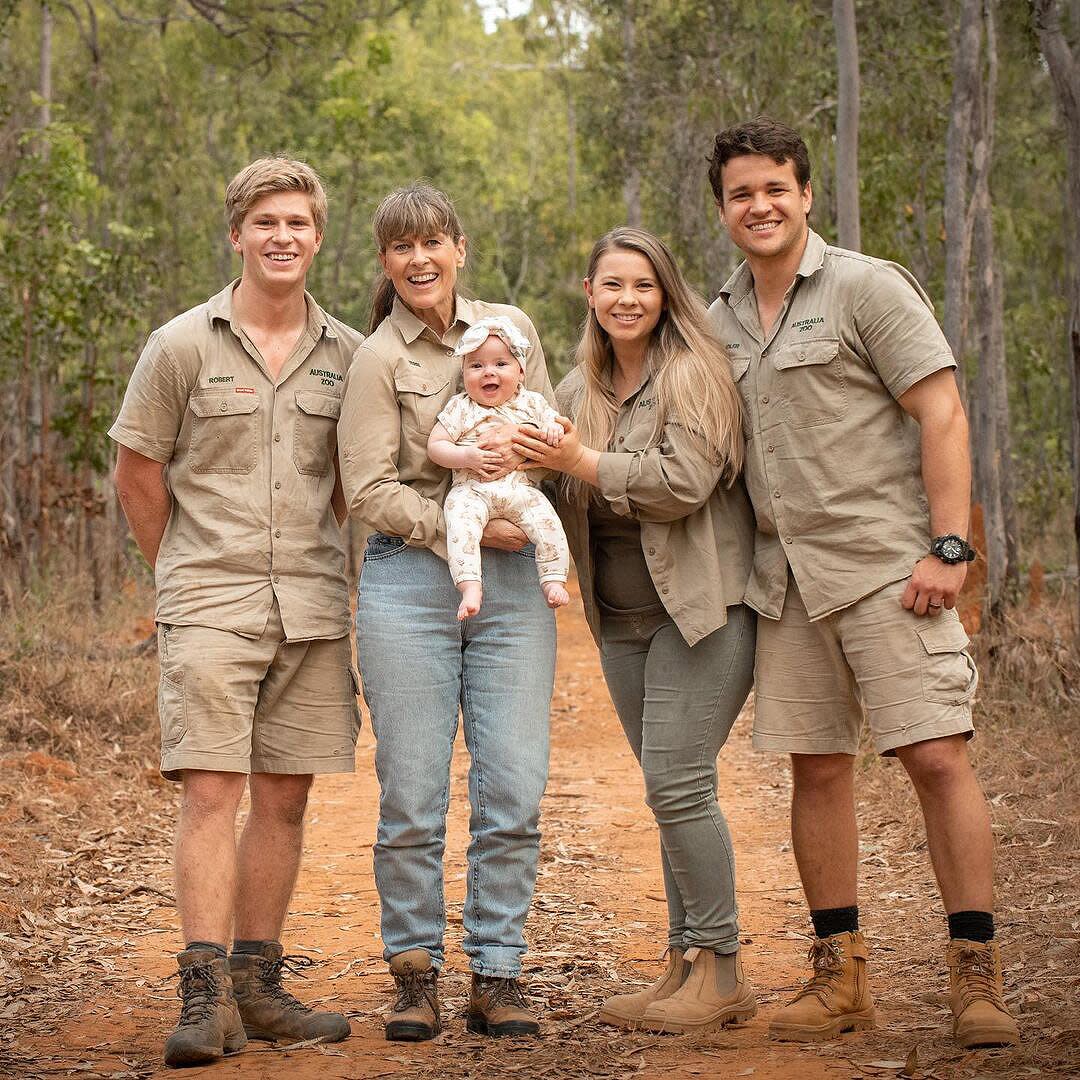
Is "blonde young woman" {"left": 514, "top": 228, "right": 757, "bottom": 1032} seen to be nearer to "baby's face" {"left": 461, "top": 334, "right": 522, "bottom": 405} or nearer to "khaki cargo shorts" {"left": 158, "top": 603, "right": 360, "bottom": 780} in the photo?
"baby's face" {"left": 461, "top": 334, "right": 522, "bottom": 405}

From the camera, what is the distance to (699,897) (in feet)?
13.9

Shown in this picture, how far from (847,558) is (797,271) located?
82 cm

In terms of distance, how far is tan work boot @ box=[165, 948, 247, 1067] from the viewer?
12.7ft

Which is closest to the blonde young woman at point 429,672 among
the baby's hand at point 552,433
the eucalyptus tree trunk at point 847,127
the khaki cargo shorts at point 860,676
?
the baby's hand at point 552,433

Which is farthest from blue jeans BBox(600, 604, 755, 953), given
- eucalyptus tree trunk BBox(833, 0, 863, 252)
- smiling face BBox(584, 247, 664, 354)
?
eucalyptus tree trunk BBox(833, 0, 863, 252)

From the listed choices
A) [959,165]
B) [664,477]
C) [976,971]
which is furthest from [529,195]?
[976,971]

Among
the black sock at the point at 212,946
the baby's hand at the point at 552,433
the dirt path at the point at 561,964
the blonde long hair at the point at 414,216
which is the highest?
the blonde long hair at the point at 414,216

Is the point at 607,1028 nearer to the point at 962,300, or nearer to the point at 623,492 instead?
the point at 623,492

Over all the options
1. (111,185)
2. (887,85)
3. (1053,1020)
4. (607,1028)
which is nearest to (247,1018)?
(607,1028)

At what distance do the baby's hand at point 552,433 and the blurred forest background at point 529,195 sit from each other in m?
3.67

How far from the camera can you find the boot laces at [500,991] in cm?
416

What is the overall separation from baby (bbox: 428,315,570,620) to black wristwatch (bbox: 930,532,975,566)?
3.26ft

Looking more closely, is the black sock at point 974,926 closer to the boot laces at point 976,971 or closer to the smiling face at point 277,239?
the boot laces at point 976,971

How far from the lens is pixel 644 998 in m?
4.33
